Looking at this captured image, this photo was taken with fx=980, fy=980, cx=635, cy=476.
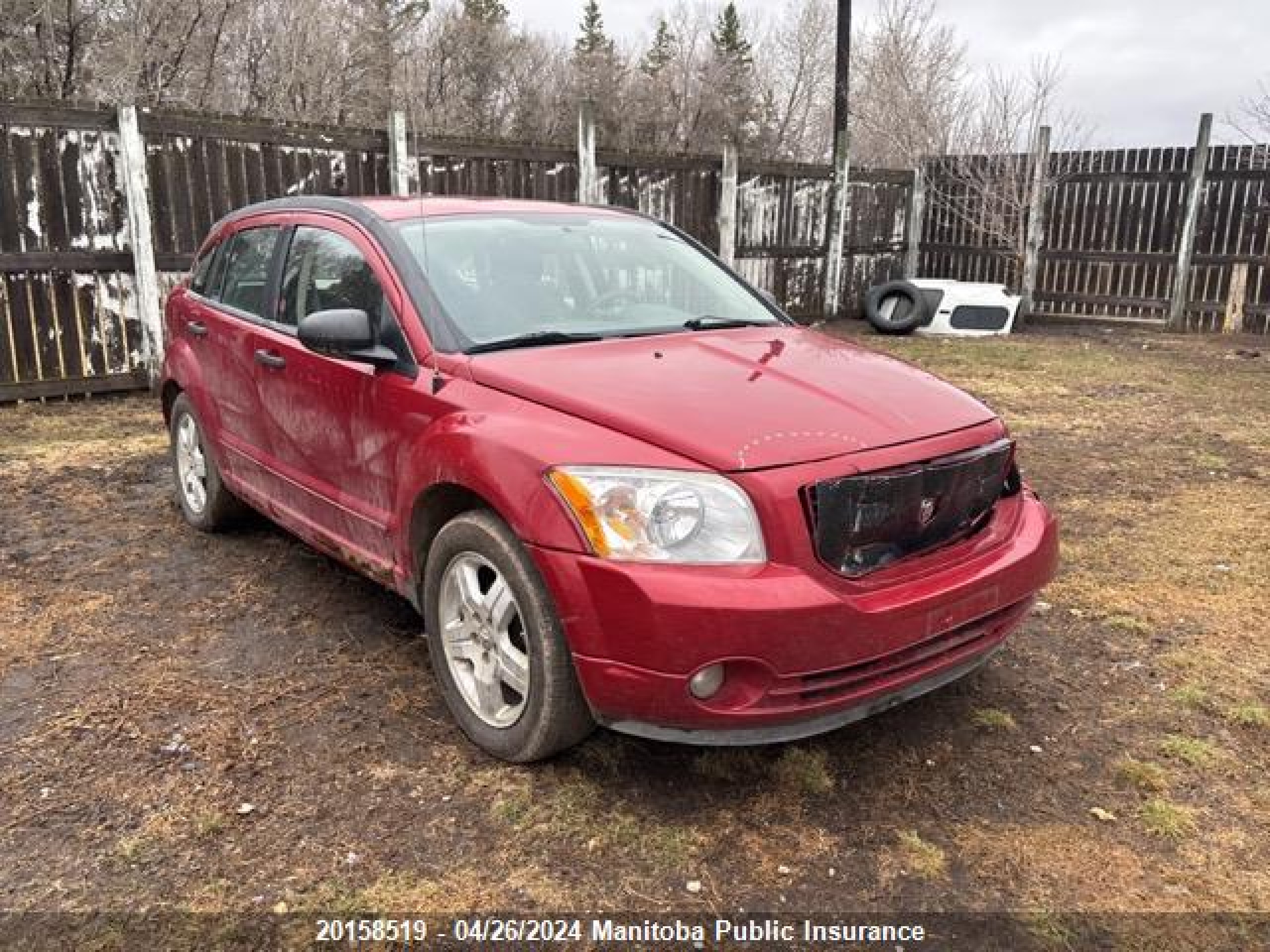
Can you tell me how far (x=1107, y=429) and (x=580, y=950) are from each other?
22.1ft

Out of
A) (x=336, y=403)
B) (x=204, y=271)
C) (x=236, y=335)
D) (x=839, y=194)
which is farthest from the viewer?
(x=839, y=194)

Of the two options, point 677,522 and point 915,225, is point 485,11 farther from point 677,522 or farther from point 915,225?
point 677,522

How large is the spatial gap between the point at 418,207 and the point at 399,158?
18.8ft

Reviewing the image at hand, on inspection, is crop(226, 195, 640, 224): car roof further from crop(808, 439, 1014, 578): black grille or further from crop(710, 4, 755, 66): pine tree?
crop(710, 4, 755, 66): pine tree

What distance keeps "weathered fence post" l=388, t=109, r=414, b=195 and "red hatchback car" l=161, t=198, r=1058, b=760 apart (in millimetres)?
5384

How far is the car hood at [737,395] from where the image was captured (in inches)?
102

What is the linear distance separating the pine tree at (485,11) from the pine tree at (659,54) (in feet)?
18.1

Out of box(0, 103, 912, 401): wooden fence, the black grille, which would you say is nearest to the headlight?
the black grille

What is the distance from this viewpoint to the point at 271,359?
395cm

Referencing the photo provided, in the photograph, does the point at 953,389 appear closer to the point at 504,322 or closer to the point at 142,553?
the point at 504,322

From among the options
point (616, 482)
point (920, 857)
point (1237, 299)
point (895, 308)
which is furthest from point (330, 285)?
point (1237, 299)

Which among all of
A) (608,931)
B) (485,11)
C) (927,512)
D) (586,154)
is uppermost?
(485,11)

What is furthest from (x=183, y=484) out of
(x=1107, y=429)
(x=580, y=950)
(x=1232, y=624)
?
(x=1107, y=429)

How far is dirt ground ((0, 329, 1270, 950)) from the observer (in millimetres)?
2393
